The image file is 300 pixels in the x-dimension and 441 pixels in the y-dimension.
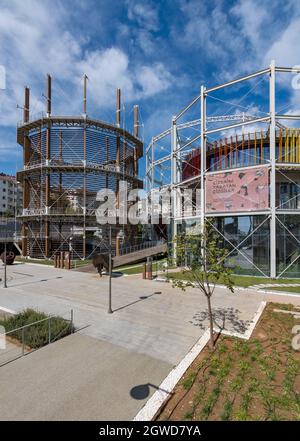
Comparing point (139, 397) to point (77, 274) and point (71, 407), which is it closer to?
point (71, 407)

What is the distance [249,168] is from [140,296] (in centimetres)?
1327

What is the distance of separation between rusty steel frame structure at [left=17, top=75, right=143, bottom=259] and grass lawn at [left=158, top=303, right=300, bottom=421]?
893 inches

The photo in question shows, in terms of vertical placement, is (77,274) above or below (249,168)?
below

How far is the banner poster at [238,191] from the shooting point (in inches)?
730

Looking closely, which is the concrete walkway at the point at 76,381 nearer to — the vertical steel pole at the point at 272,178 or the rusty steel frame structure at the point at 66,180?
the vertical steel pole at the point at 272,178

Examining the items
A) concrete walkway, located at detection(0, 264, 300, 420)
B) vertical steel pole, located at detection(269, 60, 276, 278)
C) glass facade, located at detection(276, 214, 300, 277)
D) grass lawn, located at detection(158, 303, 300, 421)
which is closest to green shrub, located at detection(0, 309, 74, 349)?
concrete walkway, located at detection(0, 264, 300, 420)

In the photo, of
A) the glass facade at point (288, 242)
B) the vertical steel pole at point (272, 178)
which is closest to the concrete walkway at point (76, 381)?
the vertical steel pole at point (272, 178)

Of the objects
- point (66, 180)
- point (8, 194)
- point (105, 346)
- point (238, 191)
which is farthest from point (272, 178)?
point (8, 194)

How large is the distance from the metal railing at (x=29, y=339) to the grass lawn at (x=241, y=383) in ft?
14.4

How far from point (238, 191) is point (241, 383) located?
16.0m

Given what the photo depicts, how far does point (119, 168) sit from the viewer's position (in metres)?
32.7

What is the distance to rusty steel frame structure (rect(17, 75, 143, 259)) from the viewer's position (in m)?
29.8

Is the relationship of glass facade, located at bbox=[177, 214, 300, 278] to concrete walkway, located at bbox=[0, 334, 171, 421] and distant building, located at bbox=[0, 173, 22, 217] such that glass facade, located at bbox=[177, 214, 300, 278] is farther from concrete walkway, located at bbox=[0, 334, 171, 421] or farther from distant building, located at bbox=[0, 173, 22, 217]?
distant building, located at bbox=[0, 173, 22, 217]

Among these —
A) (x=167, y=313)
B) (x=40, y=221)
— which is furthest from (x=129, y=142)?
(x=167, y=313)
